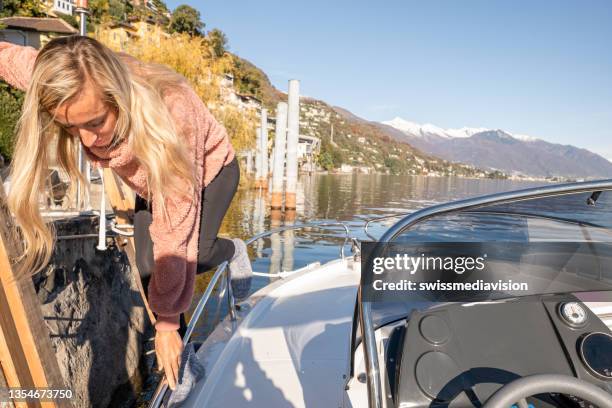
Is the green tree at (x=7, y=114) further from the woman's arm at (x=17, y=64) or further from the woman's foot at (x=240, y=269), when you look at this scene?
the woman's arm at (x=17, y=64)

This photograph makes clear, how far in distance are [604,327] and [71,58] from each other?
188 centimetres

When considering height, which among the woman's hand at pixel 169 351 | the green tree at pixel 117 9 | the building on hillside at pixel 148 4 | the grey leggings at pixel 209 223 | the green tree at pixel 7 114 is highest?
the building on hillside at pixel 148 4

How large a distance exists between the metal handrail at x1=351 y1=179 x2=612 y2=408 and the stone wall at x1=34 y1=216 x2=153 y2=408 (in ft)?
10.9

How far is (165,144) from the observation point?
1319mm

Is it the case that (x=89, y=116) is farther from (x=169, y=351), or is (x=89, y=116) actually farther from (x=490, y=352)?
(x=490, y=352)

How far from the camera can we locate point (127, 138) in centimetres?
136

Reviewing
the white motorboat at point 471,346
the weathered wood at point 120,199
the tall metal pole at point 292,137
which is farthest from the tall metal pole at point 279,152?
the white motorboat at point 471,346

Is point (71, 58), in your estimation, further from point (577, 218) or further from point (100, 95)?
point (577, 218)

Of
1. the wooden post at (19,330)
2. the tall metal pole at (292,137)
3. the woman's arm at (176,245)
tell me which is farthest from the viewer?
the tall metal pole at (292,137)

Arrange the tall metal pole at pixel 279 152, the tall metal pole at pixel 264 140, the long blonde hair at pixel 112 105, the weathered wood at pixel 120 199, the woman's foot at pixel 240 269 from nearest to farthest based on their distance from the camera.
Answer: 1. the long blonde hair at pixel 112 105
2. the woman's foot at pixel 240 269
3. the weathered wood at pixel 120 199
4. the tall metal pole at pixel 279 152
5. the tall metal pole at pixel 264 140

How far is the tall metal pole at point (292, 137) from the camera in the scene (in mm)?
18500

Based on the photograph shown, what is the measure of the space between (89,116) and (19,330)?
188 centimetres

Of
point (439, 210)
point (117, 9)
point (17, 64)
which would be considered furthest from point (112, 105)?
point (117, 9)

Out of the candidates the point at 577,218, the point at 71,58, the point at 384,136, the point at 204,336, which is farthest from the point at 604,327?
the point at 384,136
